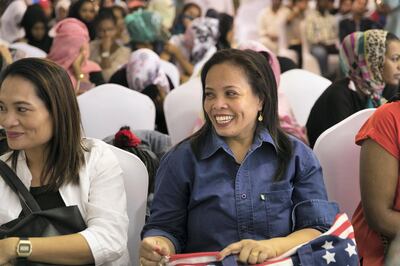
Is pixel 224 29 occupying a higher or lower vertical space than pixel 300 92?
lower

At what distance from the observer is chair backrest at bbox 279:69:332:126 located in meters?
4.57

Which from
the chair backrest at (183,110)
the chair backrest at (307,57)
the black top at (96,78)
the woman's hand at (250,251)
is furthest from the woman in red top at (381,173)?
the chair backrest at (307,57)

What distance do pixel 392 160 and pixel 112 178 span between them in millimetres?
888

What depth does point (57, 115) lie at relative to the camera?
101 inches

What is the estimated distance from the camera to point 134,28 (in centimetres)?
706

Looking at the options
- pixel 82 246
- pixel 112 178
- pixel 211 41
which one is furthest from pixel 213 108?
pixel 211 41

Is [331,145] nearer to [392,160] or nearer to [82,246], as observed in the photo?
[392,160]

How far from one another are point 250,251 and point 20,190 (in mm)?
722

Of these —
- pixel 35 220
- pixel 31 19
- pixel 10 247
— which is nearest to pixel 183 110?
pixel 35 220

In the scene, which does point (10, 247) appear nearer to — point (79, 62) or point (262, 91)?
point (262, 91)

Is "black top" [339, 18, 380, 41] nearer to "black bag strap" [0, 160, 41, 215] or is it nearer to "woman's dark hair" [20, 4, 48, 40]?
"woman's dark hair" [20, 4, 48, 40]

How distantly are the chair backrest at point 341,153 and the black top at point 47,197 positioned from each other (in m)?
0.99

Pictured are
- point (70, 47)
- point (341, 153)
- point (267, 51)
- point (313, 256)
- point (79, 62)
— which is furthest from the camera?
point (70, 47)

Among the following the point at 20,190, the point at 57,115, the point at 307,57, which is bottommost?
the point at 307,57
